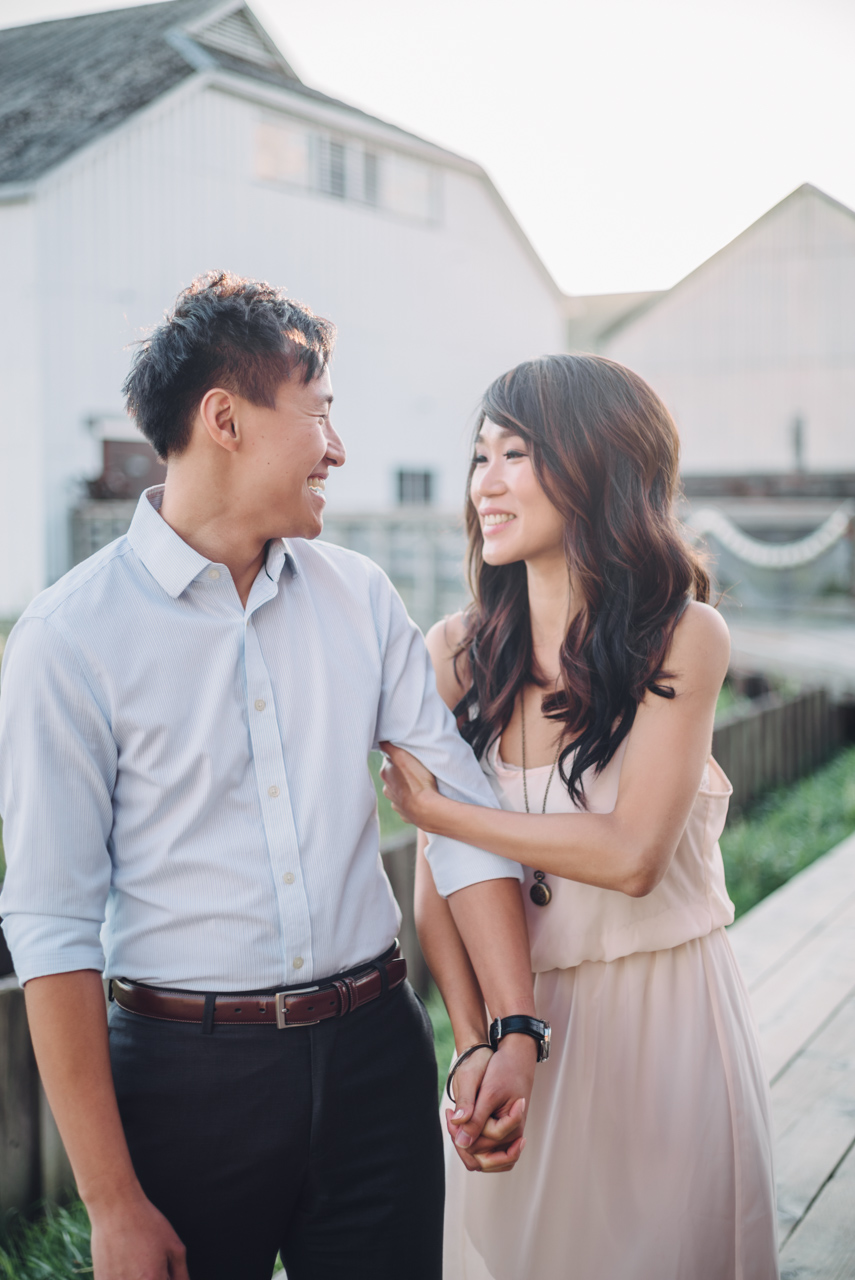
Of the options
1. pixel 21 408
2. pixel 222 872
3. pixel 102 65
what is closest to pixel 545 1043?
pixel 222 872

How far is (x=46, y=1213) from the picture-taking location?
2588mm

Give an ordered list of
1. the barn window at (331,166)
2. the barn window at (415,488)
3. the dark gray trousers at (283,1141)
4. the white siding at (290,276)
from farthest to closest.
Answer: the barn window at (415,488) → the barn window at (331,166) → the white siding at (290,276) → the dark gray trousers at (283,1141)

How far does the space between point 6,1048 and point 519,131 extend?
5243mm

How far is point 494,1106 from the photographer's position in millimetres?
1570

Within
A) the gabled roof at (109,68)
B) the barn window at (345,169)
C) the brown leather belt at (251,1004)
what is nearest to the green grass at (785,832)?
the brown leather belt at (251,1004)

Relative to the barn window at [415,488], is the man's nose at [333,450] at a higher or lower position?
lower

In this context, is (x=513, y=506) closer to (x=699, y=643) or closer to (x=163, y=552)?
(x=699, y=643)

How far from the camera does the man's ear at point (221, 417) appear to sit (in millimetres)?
1484

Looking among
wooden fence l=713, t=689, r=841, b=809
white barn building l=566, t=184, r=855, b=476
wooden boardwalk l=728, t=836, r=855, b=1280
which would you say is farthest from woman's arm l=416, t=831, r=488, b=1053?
white barn building l=566, t=184, r=855, b=476

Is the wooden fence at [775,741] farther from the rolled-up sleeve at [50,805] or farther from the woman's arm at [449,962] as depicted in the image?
the rolled-up sleeve at [50,805]

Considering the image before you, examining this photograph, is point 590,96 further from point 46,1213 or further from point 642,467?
point 46,1213

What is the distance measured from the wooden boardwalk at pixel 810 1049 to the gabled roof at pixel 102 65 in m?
10.3

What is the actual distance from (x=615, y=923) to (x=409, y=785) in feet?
1.42

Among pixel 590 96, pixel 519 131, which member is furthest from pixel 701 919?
pixel 519 131
